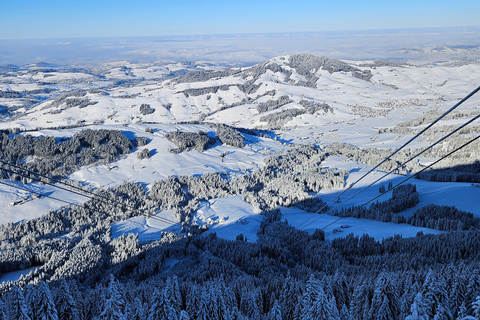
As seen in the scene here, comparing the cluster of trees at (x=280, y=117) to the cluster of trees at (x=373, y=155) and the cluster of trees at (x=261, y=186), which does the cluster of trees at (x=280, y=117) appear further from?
the cluster of trees at (x=261, y=186)

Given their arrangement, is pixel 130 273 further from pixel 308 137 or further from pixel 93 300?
pixel 308 137

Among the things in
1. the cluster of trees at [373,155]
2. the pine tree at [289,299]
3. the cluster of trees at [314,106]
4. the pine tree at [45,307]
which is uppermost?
the cluster of trees at [314,106]

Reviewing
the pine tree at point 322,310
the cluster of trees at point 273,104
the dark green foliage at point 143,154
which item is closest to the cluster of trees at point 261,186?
the dark green foliage at point 143,154

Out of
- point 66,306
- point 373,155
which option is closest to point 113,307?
point 66,306

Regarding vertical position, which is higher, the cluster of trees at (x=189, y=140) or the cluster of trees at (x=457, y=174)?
Answer: the cluster of trees at (x=189, y=140)

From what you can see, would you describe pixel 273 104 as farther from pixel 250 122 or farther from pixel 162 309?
pixel 162 309

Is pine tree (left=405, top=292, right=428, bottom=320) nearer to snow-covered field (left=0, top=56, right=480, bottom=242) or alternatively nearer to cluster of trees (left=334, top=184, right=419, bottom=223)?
snow-covered field (left=0, top=56, right=480, bottom=242)

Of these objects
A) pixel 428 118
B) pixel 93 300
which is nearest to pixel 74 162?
pixel 93 300
